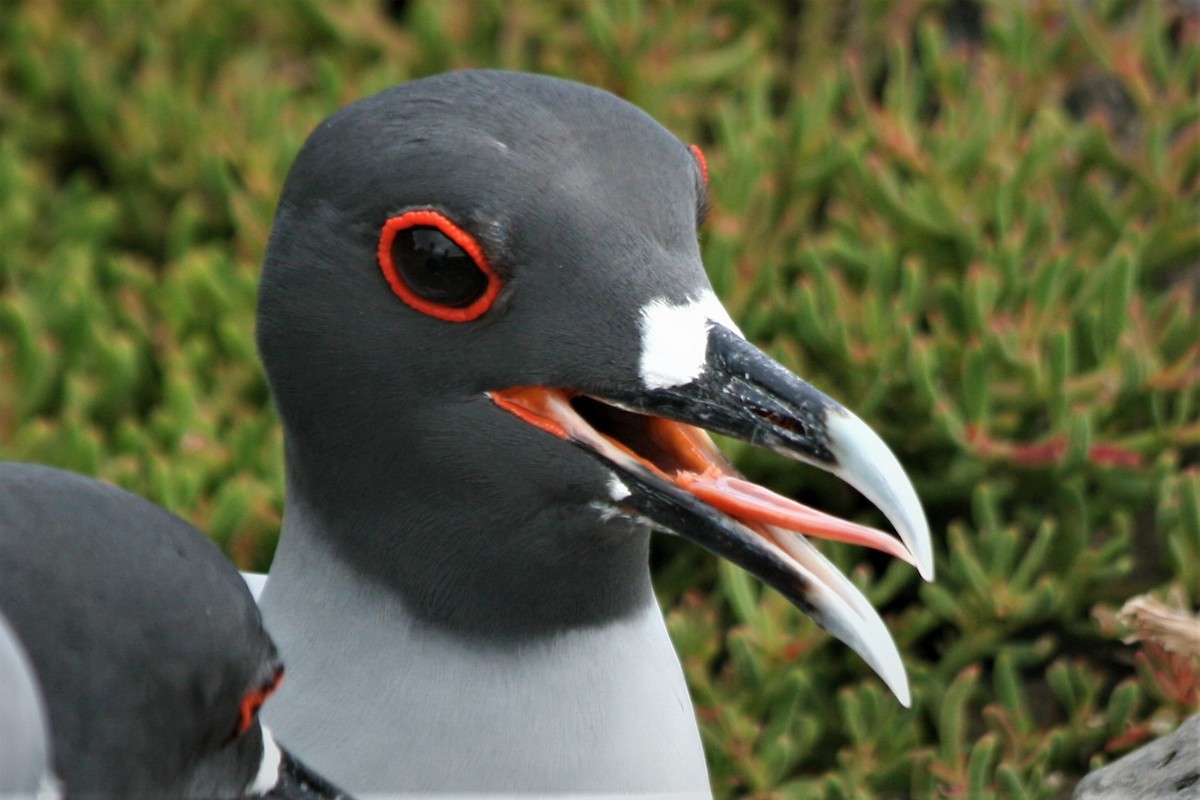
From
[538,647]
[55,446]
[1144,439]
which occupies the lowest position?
[538,647]

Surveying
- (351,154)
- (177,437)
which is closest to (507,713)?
(351,154)

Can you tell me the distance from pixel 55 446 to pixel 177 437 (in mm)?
215

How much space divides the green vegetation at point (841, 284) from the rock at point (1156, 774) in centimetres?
17

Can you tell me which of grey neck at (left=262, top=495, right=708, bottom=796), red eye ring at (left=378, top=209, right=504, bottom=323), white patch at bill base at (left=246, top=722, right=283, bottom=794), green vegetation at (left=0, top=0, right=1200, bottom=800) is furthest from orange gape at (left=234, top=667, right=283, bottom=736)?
green vegetation at (left=0, top=0, right=1200, bottom=800)

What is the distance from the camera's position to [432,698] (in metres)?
2.09

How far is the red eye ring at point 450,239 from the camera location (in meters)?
1.92

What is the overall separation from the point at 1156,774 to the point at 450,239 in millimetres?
1108

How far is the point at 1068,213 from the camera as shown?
3.57 metres

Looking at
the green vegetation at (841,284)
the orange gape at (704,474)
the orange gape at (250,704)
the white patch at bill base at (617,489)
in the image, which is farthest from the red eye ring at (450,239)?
the green vegetation at (841,284)

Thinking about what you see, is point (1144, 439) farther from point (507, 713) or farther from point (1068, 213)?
point (507, 713)

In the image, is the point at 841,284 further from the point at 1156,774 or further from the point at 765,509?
the point at 765,509

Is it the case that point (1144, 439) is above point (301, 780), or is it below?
above

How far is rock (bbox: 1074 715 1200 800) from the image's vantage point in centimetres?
212

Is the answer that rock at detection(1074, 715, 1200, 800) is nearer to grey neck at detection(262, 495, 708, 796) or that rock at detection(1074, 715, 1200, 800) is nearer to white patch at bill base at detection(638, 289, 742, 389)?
grey neck at detection(262, 495, 708, 796)
